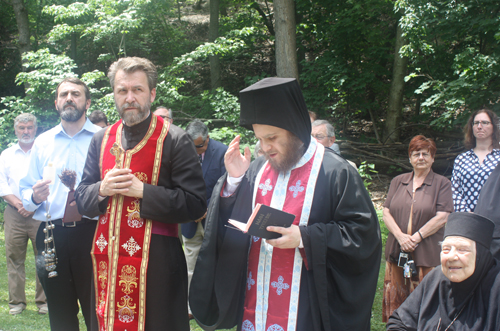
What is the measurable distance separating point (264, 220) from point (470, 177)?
310 centimetres

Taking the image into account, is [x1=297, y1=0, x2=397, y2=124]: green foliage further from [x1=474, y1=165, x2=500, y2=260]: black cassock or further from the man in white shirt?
[x1=474, y1=165, x2=500, y2=260]: black cassock

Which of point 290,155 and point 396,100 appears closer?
point 290,155

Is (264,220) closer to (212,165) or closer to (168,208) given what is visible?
(168,208)

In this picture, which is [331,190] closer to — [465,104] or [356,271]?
[356,271]

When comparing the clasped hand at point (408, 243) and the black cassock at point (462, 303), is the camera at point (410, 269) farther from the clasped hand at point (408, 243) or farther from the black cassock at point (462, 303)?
the black cassock at point (462, 303)

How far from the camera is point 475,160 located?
4445mm

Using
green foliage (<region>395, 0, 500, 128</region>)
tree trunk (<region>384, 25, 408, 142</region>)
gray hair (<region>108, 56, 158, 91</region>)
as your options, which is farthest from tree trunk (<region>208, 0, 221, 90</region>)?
gray hair (<region>108, 56, 158, 91</region>)

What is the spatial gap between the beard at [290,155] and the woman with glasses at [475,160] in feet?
8.66

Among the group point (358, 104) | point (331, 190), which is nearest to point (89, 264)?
point (331, 190)

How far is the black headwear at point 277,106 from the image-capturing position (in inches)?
93.4

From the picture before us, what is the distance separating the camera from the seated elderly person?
2.46 m

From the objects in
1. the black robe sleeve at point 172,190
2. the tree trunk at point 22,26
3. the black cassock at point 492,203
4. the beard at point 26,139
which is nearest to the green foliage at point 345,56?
the beard at point 26,139

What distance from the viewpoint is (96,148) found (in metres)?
2.95

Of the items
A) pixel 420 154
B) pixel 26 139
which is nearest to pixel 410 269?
pixel 420 154
